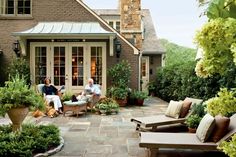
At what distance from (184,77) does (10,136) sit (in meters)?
7.13

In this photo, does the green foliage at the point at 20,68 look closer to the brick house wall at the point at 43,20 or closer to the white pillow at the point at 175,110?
the brick house wall at the point at 43,20

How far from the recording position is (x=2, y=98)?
7.10m

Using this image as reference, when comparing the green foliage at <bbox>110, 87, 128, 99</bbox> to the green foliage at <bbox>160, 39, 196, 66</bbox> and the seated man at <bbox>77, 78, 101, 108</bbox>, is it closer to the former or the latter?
the seated man at <bbox>77, 78, 101, 108</bbox>

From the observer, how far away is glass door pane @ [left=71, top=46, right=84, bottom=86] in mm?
15648

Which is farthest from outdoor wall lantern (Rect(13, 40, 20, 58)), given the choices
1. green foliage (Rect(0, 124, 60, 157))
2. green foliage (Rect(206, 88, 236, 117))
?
green foliage (Rect(206, 88, 236, 117))

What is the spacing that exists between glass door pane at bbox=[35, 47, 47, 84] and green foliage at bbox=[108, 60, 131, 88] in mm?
2834

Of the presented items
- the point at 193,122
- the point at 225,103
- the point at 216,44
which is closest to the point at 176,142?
the point at 193,122

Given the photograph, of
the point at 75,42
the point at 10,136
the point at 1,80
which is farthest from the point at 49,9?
the point at 10,136

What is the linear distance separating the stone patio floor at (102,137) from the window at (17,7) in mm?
6208

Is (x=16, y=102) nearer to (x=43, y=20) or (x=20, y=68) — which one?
(x=20, y=68)

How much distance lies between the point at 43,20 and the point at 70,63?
229cm

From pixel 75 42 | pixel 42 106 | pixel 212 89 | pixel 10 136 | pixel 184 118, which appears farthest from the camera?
pixel 75 42

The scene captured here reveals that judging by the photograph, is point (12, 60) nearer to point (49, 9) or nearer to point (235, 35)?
point (49, 9)

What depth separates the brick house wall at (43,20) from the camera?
15969 millimetres
